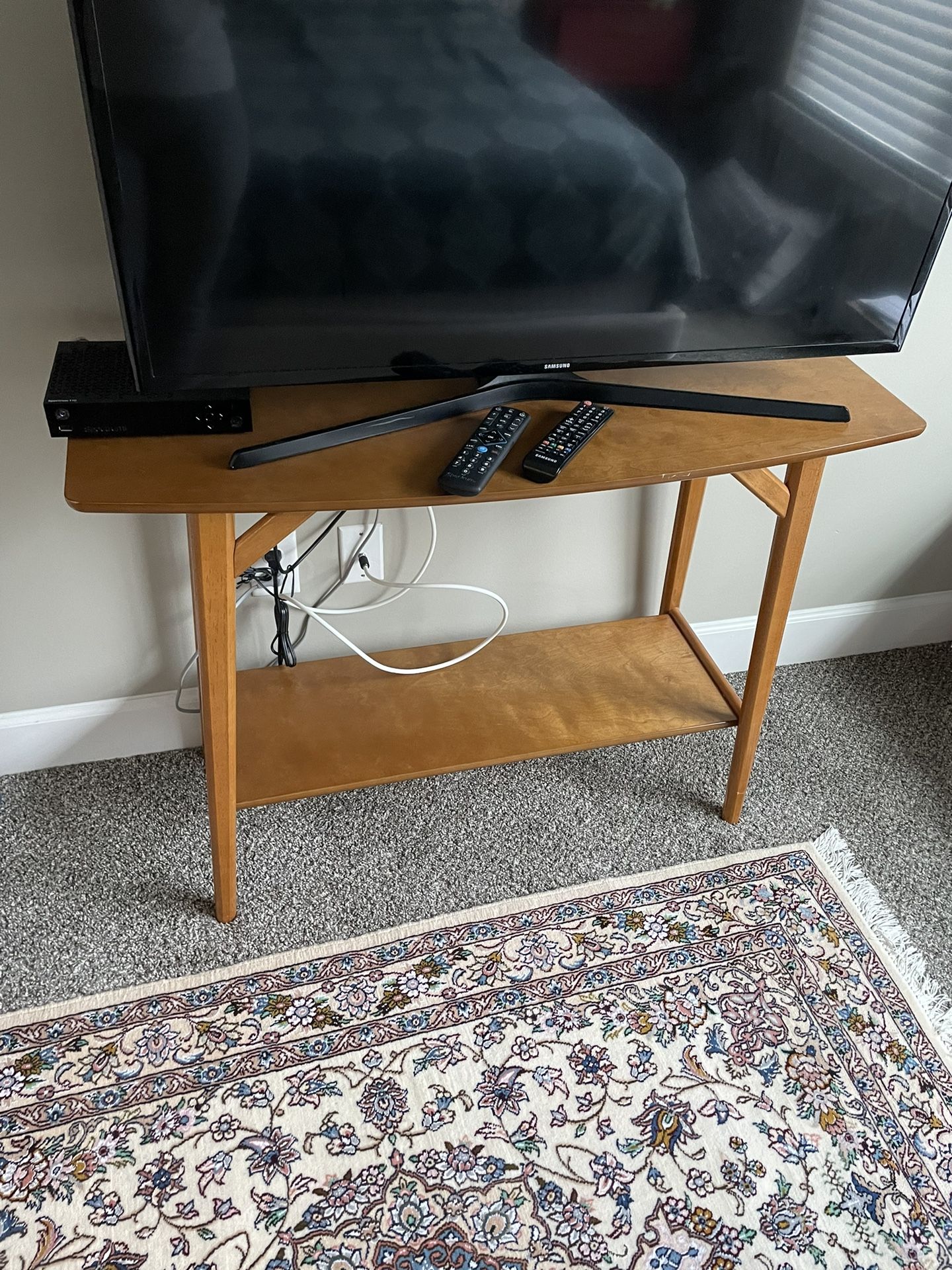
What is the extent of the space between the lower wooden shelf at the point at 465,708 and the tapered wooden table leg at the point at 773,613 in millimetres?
50

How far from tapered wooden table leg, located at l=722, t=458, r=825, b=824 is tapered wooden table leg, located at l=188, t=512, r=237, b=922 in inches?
28.6

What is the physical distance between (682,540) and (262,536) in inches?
31.9

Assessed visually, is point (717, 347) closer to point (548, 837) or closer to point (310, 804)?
point (548, 837)

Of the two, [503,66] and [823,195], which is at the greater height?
[503,66]

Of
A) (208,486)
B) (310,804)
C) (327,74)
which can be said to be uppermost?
(327,74)

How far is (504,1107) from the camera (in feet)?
4.04

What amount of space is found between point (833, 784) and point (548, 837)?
0.53m

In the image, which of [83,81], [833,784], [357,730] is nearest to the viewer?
[83,81]

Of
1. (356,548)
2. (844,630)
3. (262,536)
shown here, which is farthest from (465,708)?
(844,630)

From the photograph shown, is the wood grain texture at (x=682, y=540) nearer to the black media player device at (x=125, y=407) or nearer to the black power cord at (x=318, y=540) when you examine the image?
the black power cord at (x=318, y=540)

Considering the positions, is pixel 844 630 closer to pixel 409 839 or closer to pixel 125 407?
pixel 409 839

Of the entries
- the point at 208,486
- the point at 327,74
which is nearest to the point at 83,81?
the point at 327,74

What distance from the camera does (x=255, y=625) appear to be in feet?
5.23

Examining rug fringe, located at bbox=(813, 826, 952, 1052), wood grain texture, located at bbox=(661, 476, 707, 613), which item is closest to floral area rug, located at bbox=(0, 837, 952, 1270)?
rug fringe, located at bbox=(813, 826, 952, 1052)
